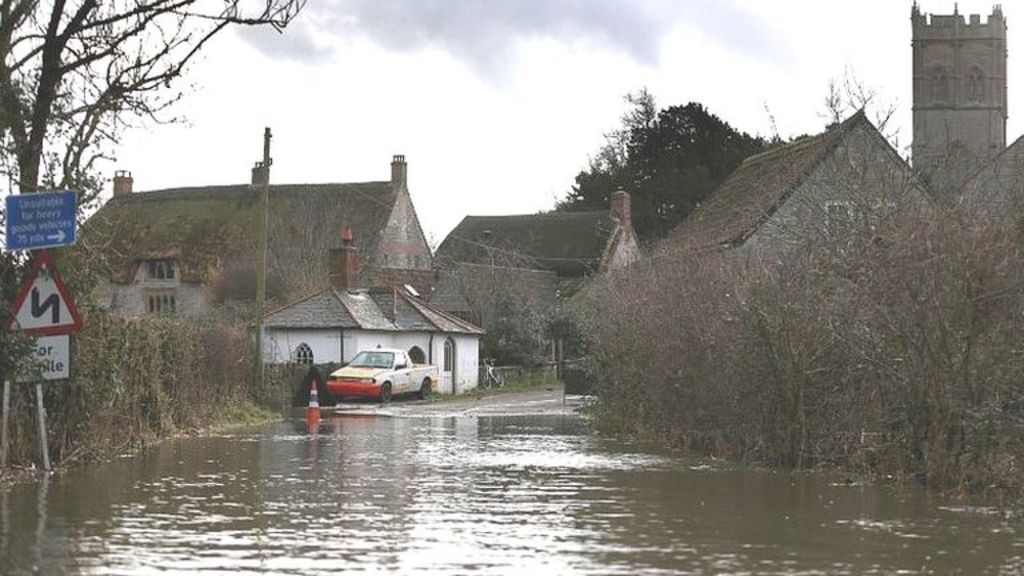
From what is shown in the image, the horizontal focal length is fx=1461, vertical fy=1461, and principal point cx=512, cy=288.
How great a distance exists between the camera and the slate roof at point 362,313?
5097cm

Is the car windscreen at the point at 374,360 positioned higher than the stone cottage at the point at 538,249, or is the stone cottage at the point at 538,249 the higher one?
the stone cottage at the point at 538,249

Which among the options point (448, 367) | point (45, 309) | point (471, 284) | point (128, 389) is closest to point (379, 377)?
point (448, 367)

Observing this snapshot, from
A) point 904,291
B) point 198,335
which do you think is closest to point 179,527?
point 904,291

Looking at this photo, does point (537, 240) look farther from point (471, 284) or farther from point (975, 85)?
point (975, 85)

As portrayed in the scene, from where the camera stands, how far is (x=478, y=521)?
1378 centimetres

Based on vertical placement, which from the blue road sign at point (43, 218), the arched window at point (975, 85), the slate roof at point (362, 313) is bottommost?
the blue road sign at point (43, 218)

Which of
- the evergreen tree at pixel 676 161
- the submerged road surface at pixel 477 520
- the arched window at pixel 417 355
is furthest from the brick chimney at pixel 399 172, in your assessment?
the submerged road surface at pixel 477 520

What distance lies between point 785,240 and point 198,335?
12.8 metres

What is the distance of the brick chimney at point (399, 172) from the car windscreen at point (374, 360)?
31.8 meters

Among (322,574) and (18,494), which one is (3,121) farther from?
(322,574)

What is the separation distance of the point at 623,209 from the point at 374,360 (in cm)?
3279

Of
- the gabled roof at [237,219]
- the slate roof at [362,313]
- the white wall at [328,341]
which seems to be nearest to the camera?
the white wall at [328,341]

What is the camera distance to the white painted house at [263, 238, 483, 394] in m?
50.8

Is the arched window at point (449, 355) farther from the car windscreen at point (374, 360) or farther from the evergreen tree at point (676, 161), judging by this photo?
the evergreen tree at point (676, 161)
